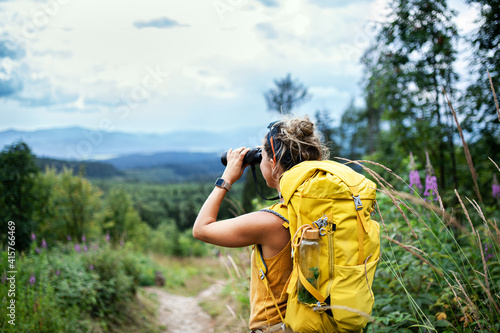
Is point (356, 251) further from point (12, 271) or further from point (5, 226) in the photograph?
Answer: point (5, 226)

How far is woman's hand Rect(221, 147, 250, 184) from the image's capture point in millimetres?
1480

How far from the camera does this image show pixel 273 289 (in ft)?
4.43

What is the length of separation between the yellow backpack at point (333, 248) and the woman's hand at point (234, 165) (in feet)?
1.17

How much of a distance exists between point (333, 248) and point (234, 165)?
0.62m

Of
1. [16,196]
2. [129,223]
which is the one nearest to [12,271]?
[16,196]

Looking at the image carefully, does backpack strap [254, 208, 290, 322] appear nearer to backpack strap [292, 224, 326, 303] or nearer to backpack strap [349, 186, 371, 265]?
backpack strap [292, 224, 326, 303]

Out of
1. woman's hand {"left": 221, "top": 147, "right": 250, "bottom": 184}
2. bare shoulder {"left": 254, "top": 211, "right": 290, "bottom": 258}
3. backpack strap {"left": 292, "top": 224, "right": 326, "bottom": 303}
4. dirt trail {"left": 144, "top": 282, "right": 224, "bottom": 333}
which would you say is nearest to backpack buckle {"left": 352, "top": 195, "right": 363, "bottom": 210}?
backpack strap {"left": 292, "top": 224, "right": 326, "bottom": 303}

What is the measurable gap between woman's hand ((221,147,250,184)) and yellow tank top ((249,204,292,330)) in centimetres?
27

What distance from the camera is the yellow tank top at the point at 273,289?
4.29ft

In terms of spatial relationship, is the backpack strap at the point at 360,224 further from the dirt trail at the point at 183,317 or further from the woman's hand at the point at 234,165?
the dirt trail at the point at 183,317

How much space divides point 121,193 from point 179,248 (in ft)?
22.7

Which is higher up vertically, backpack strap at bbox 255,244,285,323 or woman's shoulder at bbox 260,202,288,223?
woman's shoulder at bbox 260,202,288,223

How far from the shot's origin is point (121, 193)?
87.4ft

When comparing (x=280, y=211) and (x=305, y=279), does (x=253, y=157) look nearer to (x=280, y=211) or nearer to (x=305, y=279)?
(x=280, y=211)
